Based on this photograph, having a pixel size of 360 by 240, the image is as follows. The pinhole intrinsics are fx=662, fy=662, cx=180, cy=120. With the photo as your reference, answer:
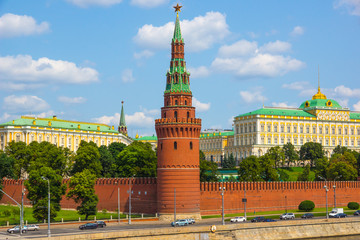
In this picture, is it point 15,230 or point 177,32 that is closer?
point 15,230

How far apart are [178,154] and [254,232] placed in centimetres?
1832

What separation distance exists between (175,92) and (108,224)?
2172 centimetres

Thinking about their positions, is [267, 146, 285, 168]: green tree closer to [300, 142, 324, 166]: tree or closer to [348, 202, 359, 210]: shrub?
[300, 142, 324, 166]: tree

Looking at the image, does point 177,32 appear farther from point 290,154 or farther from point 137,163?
point 290,154

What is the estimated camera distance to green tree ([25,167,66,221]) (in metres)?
90.6

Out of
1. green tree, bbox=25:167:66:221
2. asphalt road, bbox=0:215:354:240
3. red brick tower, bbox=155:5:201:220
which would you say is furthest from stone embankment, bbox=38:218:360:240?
green tree, bbox=25:167:66:221

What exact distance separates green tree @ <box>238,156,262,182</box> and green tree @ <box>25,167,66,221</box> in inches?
1560

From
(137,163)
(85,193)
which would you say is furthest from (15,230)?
(137,163)

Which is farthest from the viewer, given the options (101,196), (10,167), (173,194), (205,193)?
(10,167)

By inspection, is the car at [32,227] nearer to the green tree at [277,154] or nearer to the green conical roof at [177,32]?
the green conical roof at [177,32]

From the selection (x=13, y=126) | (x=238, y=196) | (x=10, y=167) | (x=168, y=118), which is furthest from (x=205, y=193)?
(x=13, y=126)

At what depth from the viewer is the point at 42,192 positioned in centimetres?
9700

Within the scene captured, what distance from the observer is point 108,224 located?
88562 mm

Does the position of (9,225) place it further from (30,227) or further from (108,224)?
(108,224)
